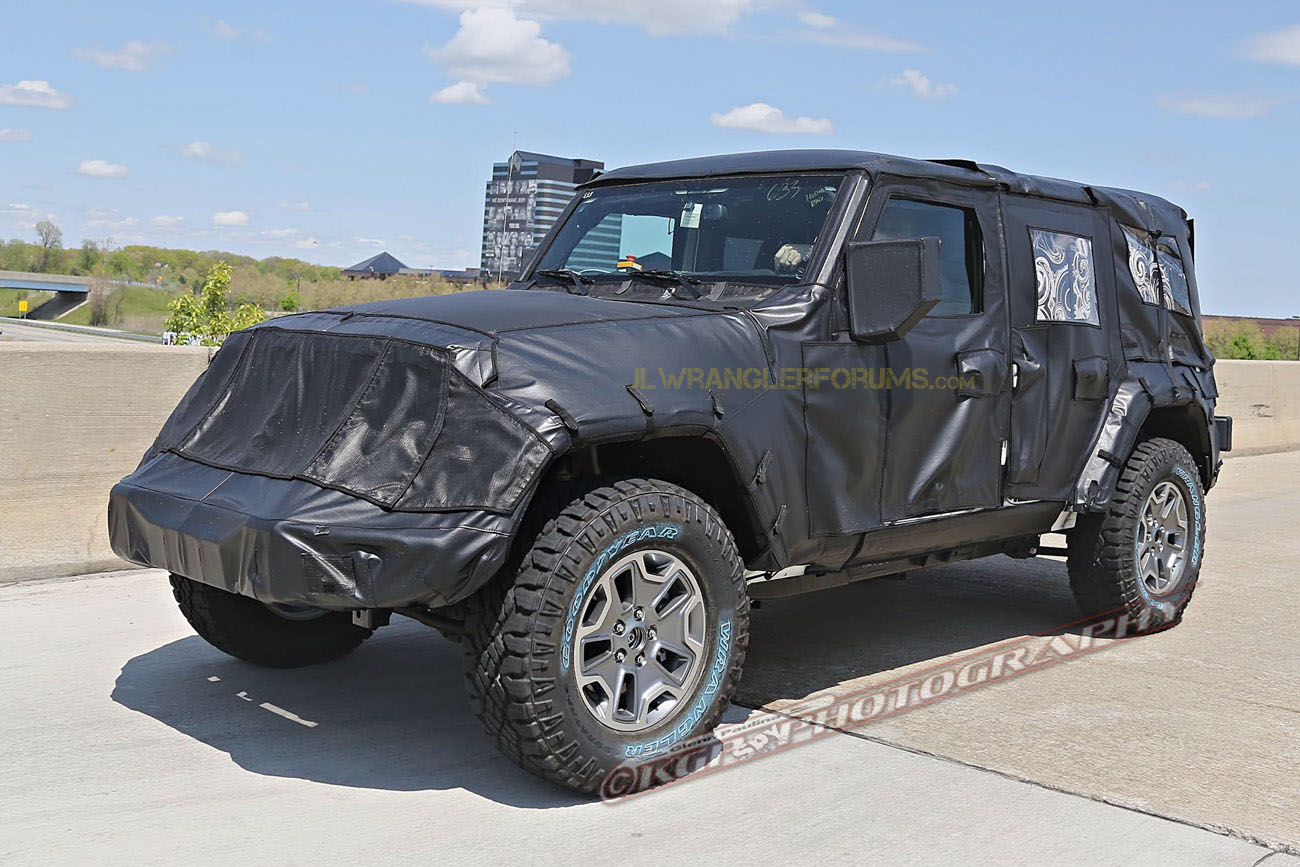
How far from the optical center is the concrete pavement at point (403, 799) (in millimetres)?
3525

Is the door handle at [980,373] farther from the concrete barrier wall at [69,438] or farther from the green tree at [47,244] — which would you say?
the green tree at [47,244]

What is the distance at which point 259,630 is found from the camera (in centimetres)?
501

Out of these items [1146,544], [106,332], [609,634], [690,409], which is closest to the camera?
[609,634]

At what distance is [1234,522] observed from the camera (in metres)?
10.0

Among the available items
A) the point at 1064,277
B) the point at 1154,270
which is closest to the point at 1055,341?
the point at 1064,277

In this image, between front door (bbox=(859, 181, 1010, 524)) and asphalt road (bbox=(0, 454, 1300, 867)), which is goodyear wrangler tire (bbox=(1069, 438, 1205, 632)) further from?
front door (bbox=(859, 181, 1010, 524))

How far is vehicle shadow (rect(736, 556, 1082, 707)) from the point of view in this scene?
543cm

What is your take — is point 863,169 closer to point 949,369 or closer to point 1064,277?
point 949,369

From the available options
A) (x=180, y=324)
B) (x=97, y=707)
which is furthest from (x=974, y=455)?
(x=180, y=324)

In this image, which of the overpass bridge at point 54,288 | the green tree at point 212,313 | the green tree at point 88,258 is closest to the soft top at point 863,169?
the green tree at point 212,313

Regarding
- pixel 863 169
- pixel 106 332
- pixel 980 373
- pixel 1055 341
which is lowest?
pixel 106 332

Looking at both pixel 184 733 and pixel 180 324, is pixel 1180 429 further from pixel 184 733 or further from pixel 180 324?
pixel 180 324

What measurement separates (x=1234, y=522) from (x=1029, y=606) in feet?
13.3

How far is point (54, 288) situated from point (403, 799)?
128 meters
